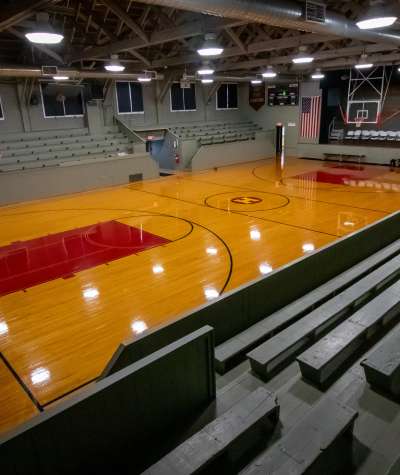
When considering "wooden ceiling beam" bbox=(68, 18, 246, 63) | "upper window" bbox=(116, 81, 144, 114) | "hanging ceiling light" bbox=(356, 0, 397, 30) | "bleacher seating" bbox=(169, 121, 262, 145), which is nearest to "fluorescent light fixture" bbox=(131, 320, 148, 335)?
"hanging ceiling light" bbox=(356, 0, 397, 30)

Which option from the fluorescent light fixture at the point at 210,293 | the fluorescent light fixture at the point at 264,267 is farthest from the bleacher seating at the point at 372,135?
the fluorescent light fixture at the point at 210,293

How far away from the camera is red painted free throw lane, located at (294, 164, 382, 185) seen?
12.5 metres

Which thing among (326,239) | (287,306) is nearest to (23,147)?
(326,239)

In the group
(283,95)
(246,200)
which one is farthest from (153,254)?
(283,95)

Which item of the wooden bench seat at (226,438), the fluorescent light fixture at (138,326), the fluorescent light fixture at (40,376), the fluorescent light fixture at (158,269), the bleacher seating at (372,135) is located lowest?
the fluorescent light fixture at (40,376)

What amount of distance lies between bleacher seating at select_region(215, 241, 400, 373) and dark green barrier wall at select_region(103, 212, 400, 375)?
78 millimetres

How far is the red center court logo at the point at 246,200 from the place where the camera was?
32.0 feet

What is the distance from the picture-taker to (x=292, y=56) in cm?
1099

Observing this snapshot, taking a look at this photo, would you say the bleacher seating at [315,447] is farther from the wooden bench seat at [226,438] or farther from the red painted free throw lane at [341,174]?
the red painted free throw lane at [341,174]

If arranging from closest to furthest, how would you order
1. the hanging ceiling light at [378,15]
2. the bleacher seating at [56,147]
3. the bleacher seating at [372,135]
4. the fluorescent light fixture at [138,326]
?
the fluorescent light fixture at [138,326]
the hanging ceiling light at [378,15]
the bleacher seating at [56,147]
the bleacher seating at [372,135]

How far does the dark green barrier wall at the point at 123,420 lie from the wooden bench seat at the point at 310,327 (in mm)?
466

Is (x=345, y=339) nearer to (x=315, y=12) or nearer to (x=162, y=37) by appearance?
(x=315, y=12)

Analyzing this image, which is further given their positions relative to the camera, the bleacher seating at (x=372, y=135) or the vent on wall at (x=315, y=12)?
the bleacher seating at (x=372, y=135)

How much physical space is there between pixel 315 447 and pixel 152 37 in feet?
27.0
